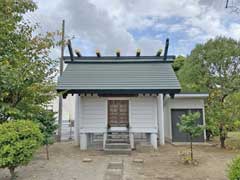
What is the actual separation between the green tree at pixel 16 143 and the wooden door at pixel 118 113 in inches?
271

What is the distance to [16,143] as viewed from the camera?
5.75 m

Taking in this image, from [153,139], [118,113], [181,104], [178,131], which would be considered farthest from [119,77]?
[178,131]

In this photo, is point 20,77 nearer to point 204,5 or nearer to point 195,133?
point 204,5

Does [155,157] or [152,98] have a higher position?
[152,98]

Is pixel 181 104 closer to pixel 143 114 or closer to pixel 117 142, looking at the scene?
pixel 143 114

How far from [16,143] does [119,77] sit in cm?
799

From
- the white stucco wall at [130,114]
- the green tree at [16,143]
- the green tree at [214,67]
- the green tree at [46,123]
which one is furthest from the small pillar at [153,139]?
the green tree at [214,67]

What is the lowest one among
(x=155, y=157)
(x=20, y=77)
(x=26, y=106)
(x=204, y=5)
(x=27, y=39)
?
(x=155, y=157)

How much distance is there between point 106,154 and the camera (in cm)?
1070

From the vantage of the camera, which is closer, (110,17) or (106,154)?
(106,154)

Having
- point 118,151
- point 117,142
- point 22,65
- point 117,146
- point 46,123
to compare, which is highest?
point 22,65

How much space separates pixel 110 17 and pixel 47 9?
3.84 metres

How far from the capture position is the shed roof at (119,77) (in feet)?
39.7

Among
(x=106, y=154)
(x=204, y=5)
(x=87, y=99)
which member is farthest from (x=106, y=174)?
(x=87, y=99)
